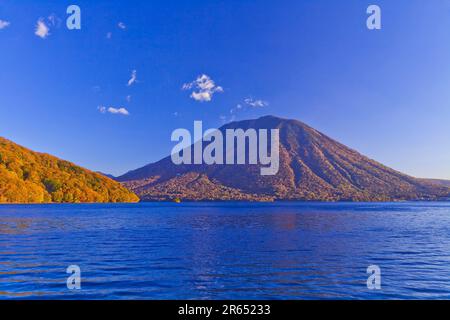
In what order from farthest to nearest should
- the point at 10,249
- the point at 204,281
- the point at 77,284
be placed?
1. the point at 10,249
2. the point at 204,281
3. the point at 77,284

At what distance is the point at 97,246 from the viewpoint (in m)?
47.8

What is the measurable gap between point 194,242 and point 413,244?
32776mm

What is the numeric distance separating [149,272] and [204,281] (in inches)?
229

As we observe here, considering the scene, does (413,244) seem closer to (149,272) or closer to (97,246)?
(149,272)

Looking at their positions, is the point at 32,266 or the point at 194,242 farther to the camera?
the point at 194,242

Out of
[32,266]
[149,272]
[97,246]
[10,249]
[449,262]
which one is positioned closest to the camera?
[149,272]

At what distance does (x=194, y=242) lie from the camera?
53.1 meters
